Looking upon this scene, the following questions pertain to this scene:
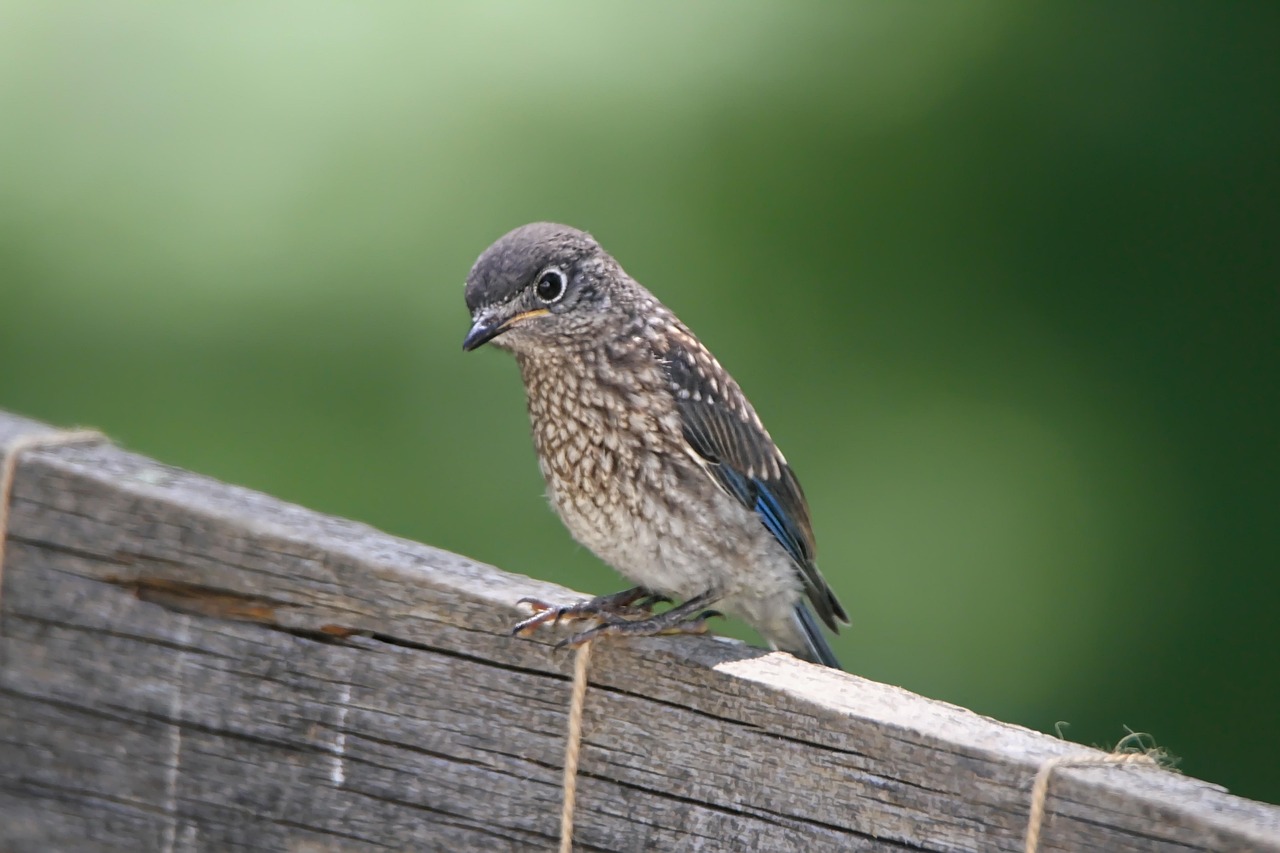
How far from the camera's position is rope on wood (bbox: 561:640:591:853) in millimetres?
1592

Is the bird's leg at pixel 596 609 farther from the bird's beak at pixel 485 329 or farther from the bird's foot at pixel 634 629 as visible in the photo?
the bird's beak at pixel 485 329

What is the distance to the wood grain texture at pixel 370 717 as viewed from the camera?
57.7 inches

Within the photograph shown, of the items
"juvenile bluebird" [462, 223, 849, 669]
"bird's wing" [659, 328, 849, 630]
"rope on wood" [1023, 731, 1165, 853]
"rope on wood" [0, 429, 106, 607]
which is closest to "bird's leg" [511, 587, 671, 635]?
"juvenile bluebird" [462, 223, 849, 669]

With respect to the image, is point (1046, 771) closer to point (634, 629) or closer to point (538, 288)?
point (634, 629)

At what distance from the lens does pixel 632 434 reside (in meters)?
2.54

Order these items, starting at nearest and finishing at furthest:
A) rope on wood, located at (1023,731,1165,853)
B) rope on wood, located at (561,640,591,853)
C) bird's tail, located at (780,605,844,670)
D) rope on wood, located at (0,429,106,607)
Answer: rope on wood, located at (1023,731,1165,853) < rope on wood, located at (561,640,591,853) < rope on wood, located at (0,429,106,607) < bird's tail, located at (780,605,844,670)

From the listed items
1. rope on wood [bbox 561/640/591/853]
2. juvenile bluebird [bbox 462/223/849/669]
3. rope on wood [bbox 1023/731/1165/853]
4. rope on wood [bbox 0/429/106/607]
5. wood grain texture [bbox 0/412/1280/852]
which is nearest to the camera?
rope on wood [bbox 1023/731/1165/853]

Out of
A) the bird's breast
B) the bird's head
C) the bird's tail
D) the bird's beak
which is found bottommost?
the bird's tail

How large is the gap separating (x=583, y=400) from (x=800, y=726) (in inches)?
44.1

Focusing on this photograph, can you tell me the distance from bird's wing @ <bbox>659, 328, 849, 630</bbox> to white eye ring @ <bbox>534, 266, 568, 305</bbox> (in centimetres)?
22

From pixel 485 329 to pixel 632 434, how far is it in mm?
318

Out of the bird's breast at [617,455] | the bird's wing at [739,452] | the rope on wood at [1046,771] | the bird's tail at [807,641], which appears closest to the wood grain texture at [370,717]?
the rope on wood at [1046,771]

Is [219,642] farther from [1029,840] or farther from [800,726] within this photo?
[1029,840]

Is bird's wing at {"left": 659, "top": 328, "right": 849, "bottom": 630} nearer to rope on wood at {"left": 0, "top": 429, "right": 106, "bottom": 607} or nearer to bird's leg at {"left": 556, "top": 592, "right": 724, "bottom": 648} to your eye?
bird's leg at {"left": 556, "top": 592, "right": 724, "bottom": 648}
